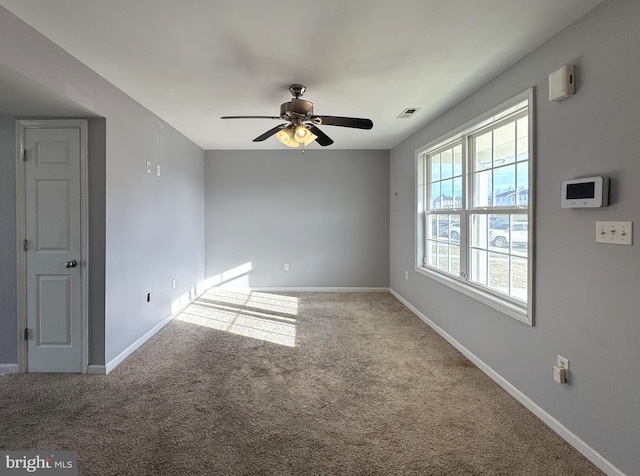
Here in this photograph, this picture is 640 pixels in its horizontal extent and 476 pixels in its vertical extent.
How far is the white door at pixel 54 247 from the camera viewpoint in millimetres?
2740

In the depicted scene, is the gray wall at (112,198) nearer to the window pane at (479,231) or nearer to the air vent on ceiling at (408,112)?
the air vent on ceiling at (408,112)

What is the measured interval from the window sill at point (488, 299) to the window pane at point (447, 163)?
45.6 inches

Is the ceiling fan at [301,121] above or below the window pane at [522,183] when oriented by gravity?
above

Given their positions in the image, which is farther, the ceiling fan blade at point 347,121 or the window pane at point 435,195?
the window pane at point 435,195

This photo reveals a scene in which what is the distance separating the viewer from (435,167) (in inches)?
162

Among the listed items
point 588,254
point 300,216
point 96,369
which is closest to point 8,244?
point 96,369

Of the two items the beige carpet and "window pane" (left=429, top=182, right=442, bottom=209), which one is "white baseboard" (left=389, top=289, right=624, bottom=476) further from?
"window pane" (left=429, top=182, right=442, bottom=209)

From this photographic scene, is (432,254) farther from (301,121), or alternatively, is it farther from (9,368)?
(9,368)

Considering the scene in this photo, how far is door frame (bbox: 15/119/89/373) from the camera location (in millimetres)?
2730

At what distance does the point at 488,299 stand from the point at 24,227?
391 cm

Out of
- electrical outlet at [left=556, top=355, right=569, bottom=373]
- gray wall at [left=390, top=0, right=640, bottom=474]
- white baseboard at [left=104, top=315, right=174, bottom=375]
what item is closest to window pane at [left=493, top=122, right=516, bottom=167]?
gray wall at [left=390, top=0, right=640, bottom=474]

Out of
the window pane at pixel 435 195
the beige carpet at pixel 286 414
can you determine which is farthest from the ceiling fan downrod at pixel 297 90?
the beige carpet at pixel 286 414

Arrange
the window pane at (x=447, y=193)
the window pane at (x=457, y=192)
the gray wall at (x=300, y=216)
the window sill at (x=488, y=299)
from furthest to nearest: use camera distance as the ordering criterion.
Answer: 1. the gray wall at (x=300, y=216)
2. the window pane at (x=447, y=193)
3. the window pane at (x=457, y=192)
4. the window sill at (x=488, y=299)

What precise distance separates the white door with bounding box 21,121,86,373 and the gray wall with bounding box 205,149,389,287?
9.84 ft
